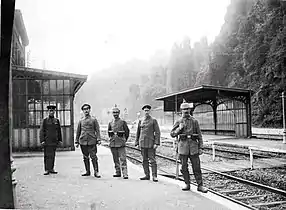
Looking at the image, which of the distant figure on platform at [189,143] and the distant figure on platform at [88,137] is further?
the distant figure on platform at [88,137]

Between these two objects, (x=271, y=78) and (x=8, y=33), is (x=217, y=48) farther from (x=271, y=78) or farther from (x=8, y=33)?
(x=8, y=33)

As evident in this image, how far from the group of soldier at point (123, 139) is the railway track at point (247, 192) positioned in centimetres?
95

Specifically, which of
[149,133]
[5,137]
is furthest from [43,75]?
[5,137]

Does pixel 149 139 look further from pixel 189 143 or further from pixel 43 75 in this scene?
pixel 43 75

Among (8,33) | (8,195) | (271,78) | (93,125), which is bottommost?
(8,195)

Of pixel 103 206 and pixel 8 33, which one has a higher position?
pixel 8 33

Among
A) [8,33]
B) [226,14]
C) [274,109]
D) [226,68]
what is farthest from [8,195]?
[226,14]

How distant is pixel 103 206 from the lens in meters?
4.82

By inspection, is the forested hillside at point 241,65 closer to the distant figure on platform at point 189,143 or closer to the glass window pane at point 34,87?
the glass window pane at point 34,87

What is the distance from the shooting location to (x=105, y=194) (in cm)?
561

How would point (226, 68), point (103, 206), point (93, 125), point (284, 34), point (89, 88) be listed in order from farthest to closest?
1. point (89, 88)
2. point (226, 68)
3. point (284, 34)
4. point (93, 125)
5. point (103, 206)

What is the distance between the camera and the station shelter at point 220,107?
21.9 m

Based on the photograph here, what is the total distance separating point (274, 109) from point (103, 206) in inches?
1090

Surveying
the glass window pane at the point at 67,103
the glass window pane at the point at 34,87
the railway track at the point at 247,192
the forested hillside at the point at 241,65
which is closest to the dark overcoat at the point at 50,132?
the railway track at the point at 247,192
